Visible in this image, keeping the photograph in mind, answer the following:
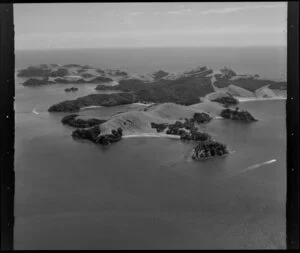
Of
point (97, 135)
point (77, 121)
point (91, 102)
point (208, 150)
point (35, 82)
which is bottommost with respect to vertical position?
point (208, 150)

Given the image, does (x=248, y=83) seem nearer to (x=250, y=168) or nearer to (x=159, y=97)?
(x=159, y=97)

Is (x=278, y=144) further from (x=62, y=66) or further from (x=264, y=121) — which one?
(x=62, y=66)

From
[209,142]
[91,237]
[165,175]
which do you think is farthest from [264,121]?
[91,237]

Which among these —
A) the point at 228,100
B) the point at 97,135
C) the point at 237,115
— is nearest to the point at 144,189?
the point at 97,135

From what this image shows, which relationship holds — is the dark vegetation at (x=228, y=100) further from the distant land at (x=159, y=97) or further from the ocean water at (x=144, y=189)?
the ocean water at (x=144, y=189)

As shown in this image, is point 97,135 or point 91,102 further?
point 91,102

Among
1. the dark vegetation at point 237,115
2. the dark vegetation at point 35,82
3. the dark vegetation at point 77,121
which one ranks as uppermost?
the dark vegetation at point 35,82

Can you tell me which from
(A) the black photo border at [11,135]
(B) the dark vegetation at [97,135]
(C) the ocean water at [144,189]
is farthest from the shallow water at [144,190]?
(A) the black photo border at [11,135]

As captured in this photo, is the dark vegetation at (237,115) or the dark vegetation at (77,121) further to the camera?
the dark vegetation at (237,115)
